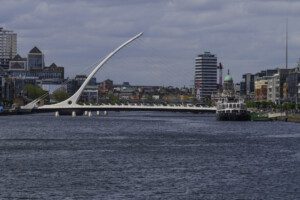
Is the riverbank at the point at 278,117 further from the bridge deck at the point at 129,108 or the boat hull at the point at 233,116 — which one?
the bridge deck at the point at 129,108

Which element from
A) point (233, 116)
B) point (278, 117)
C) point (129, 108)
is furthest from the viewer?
point (129, 108)

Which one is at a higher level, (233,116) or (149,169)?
(233,116)

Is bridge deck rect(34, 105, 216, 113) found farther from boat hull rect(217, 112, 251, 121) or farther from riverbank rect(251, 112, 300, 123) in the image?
boat hull rect(217, 112, 251, 121)

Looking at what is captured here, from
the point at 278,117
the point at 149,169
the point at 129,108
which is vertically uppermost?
the point at 129,108

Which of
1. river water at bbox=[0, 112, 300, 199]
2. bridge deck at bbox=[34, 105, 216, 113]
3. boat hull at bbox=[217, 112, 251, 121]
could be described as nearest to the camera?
river water at bbox=[0, 112, 300, 199]

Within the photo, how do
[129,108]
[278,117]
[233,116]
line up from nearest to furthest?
[233,116], [278,117], [129,108]

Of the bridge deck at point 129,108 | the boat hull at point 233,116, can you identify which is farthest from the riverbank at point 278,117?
the bridge deck at point 129,108

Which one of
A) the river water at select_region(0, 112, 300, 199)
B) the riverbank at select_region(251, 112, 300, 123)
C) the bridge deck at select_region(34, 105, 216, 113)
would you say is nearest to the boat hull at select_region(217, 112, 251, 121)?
the riverbank at select_region(251, 112, 300, 123)

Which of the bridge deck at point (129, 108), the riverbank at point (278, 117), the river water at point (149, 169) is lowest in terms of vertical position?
the river water at point (149, 169)

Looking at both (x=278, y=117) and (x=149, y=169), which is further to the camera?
(x=278, y=117)

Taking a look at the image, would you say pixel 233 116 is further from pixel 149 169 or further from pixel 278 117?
pixel 149 169

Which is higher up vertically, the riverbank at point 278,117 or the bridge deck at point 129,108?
the bridge deck at point 129,108

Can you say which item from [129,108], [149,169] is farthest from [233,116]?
[149,169]

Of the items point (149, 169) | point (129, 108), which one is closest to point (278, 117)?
point (129, 108)
